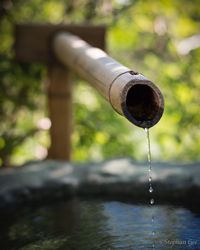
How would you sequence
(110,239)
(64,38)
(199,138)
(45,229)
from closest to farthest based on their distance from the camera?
(110,239)
(45,229)
(64,38)
(199,138)

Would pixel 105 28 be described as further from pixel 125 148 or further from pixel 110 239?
pixel 110 239

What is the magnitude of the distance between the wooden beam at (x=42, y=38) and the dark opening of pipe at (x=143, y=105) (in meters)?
1.98

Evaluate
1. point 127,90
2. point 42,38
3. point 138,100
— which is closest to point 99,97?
point 42,38

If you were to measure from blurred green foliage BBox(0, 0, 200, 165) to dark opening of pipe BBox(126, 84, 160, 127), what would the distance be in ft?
8.92

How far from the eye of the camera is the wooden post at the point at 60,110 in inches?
160

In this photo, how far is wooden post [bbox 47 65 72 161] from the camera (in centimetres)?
406

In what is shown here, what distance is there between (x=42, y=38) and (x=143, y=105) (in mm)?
2101

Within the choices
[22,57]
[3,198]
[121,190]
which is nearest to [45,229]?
[3,198]

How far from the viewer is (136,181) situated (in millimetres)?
3264

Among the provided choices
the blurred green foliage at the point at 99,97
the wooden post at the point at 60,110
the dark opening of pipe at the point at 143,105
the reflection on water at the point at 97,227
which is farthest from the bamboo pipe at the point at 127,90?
the blurred green foliage at the point at 99,97

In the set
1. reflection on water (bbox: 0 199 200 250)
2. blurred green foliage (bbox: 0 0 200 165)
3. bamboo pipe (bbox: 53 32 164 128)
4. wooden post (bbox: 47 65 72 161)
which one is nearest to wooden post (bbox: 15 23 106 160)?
wooden post (bbox: 47 65 72 161)

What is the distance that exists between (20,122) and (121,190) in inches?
102

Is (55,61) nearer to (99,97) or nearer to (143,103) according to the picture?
(99,97)

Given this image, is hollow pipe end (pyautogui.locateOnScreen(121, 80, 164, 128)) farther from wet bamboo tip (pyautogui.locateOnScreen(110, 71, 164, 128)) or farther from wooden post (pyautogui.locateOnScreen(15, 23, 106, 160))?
wooden post (pyautogui.locateOnScreen(15, 23, 106, 160))
